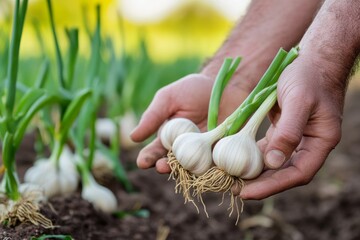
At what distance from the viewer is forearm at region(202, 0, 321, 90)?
2156 millimetres

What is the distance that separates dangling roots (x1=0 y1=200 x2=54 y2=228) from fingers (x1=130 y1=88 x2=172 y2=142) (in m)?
0.42


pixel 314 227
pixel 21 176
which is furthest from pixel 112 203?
pixel 314 227

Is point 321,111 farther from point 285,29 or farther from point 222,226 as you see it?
point 222,226

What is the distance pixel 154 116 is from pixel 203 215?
Result: 0.99m

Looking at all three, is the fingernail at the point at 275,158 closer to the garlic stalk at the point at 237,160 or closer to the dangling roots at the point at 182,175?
the garlic stalk at the point at 237,160

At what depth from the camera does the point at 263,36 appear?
221 cm

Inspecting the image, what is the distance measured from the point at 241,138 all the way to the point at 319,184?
2136mm

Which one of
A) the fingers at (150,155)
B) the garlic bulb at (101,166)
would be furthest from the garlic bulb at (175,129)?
the garlic bulb at (101,166)

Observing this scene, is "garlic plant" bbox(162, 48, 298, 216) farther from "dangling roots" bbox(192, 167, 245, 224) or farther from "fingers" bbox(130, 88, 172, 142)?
"fingers" bbox(130, 88, 172, 142)

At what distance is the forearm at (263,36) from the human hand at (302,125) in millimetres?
531

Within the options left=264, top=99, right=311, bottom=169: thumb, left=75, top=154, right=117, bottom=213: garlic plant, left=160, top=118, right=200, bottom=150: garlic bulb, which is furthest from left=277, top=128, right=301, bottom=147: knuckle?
left=75, top=154, right=117, bottom=213: garlic plant

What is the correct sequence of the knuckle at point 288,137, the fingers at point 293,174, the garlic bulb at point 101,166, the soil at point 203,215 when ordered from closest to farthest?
the knuckle at point 288,137
the fingers at point 293,174
the soil at point 203,215
the garlic bulb at point 101,166

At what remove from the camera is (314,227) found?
289 centimetres

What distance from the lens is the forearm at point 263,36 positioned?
7.07ft
